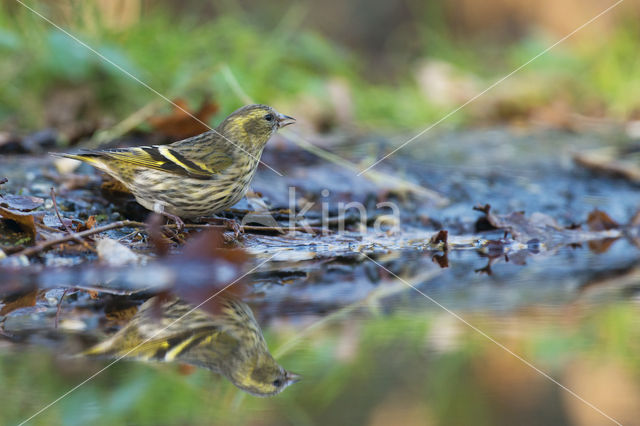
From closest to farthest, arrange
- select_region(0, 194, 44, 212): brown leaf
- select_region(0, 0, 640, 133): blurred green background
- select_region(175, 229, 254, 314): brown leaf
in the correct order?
1. select_region(175, 229, 254, 314): brown leaf
2. select_region(0, 194, 44, 212): brown leaf
3. select_region(0, 0, 640, 133): blurred green background

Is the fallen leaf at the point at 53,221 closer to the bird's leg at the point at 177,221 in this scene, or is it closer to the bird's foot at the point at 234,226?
the bird's leg at the point at 177,221

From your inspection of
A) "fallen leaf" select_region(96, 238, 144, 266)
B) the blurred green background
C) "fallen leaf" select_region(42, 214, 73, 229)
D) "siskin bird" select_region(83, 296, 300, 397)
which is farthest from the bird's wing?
"siskin bird" select_region(83, 296, 300, 397)

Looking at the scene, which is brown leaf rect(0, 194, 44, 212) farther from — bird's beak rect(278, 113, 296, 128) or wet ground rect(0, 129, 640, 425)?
bird's beak rect(278, 113, 296, 128)

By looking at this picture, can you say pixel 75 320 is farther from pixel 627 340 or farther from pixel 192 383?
pixel 627 340

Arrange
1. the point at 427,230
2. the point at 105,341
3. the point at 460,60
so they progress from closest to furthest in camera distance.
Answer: the point at 105,341
the point at 427,230
the point at 460,60

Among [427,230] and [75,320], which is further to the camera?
[427,230]

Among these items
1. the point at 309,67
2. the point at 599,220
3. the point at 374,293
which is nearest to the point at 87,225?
the point at 374,293

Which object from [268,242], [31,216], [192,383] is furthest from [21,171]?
[192,383]
